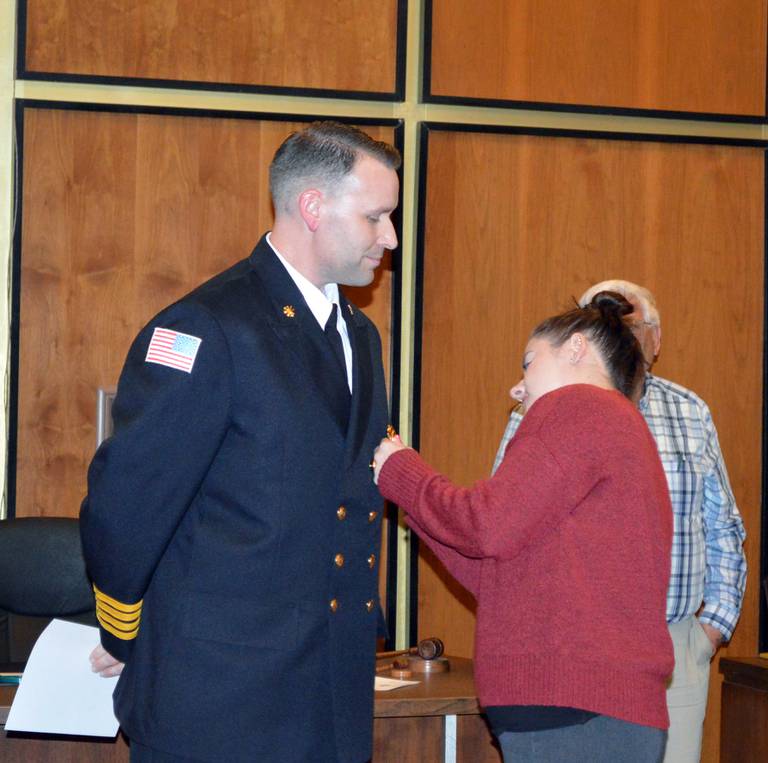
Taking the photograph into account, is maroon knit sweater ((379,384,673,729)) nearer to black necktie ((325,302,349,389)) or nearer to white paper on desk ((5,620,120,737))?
black necktie ((325,302,349,389))

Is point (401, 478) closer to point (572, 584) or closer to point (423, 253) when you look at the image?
point (572, 584)

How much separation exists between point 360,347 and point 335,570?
0.43 metres

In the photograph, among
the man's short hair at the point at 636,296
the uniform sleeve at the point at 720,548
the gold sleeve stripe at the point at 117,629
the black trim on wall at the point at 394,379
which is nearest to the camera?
the gold sleeve stripe at the point at 117,629

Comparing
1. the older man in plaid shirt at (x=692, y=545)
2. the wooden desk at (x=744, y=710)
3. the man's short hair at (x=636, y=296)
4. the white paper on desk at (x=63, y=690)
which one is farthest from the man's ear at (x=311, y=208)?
the wooden desk at (x=744, y=710)

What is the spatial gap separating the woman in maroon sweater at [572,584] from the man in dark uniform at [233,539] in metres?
0.22

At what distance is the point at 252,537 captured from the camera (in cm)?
176

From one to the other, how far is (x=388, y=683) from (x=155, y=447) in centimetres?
121

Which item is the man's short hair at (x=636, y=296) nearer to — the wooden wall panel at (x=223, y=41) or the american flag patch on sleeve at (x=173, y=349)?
the wooden wall panel at (x=223, y=41)

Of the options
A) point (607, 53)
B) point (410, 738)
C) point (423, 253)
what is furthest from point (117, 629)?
point (607, 53)

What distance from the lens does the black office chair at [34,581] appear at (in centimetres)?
284

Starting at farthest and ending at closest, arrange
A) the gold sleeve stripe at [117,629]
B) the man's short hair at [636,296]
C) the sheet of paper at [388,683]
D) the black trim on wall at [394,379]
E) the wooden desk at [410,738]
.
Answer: the black trim on wall at [394,379] < the man's short hair at [636,296] < the sheet of paper at [388,683] < the wooden desk at [410,738] < the gold sleeve stripe at [117,629]

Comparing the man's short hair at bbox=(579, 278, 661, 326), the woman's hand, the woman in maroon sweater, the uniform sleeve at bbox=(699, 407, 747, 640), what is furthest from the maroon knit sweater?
the man's short hair at bbox=(579, 278, 661, 326)

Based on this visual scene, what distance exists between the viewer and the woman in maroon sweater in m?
1.86

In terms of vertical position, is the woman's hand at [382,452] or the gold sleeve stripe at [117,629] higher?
the woman's hand at [382,452]
